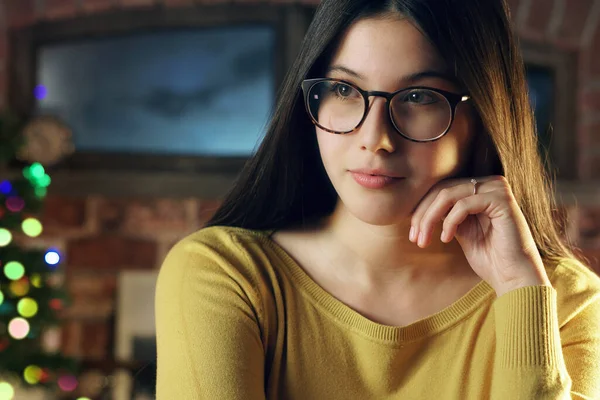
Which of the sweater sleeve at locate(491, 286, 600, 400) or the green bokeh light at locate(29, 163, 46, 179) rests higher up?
the sweater sleeve at locate(491, 286, 600, 400)

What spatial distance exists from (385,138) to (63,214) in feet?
6.76

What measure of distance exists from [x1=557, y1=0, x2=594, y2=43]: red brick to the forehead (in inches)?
84.9

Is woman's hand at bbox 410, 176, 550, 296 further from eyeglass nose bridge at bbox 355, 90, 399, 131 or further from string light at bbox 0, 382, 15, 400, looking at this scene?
string light at bbox 0, 382, 15, 400

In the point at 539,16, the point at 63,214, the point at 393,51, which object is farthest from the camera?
the point at 539,16

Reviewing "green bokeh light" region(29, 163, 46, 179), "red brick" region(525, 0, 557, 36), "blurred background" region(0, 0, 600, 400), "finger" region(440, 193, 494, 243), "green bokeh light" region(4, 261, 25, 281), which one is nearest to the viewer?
"finger" region(440, 193, 494, 243)

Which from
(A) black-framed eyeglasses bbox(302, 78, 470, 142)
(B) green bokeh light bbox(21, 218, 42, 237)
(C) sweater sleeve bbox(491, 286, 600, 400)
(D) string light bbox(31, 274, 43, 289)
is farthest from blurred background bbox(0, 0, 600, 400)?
(A) black-framed eyeglasses bbox(302, 78, 470, 142)

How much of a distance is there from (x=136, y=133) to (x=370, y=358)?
2027mm

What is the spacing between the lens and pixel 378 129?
3.70 ft

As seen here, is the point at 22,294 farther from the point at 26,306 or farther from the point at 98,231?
the point at 98,231

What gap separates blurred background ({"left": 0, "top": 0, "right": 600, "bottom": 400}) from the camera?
9.57 feet

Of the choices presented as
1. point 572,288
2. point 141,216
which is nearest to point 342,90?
point 572,288

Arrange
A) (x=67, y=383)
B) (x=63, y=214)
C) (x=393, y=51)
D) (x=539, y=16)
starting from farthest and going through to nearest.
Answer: (x=539, y=16) → (x=63, y=214) → (x=67, y=383) → (x=393, y=51)

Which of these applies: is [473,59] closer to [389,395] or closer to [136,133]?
[389,395]

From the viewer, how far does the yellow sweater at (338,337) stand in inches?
45.1
